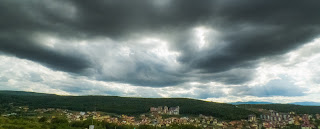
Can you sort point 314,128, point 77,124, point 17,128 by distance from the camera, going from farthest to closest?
point 314,128 → point 77,124 → point 17,128

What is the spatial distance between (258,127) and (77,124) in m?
145

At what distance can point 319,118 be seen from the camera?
651 ft

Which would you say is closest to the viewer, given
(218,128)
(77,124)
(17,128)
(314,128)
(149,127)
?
(17,128)

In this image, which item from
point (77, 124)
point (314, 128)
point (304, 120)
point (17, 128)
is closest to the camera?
point (17, 128)

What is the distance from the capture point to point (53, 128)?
2007 inches

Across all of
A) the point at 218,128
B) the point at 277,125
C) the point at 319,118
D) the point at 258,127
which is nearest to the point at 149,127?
the point at 218,128

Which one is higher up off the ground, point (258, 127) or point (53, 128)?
point (53, 128)

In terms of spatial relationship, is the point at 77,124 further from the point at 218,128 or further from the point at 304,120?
the point at 304,120

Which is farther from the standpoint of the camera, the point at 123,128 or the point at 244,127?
the point at 244,127

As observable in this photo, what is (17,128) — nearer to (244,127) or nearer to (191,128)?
(191,128)

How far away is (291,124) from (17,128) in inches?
8163

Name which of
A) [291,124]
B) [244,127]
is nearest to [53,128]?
[244,127]

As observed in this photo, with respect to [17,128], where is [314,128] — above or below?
below

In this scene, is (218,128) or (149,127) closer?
(149,127)
